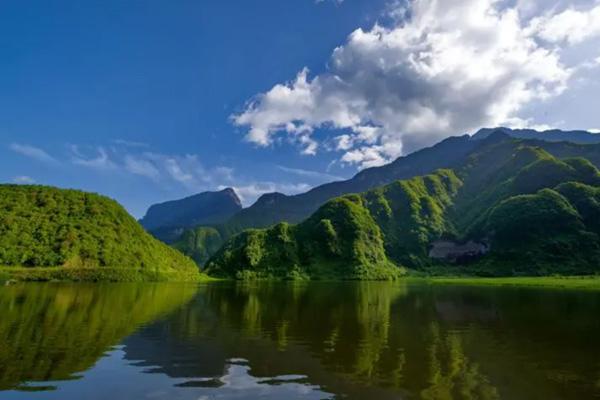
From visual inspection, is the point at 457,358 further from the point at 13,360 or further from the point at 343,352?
the point at 13,360

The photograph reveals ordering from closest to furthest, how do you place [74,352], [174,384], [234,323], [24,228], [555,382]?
[174,384] < [555,382] < [74,352] < [234,323] < [24,228]

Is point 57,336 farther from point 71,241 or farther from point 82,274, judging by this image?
point 71,241

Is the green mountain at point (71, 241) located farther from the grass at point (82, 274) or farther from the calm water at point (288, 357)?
the calm water at point (288, 357)

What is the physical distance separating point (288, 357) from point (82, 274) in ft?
435

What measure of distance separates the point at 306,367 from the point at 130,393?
31.1 ft

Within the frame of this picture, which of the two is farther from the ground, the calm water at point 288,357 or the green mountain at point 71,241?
the green mountain at point 71,241

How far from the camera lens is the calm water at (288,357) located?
19656mm

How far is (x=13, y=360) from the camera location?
76.4ft

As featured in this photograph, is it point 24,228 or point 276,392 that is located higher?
point 24,228

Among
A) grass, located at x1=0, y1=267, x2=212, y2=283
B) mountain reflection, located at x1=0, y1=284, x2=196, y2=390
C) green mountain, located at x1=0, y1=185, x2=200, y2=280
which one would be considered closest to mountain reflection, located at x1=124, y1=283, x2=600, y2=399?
mountain reflection, located at x1=0, y1=284, x2=196, y2=390

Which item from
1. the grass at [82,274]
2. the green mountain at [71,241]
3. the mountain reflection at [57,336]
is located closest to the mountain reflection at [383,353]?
the mountain reflection at [57,336]

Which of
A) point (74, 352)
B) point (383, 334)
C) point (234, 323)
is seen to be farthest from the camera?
point (234, 323)

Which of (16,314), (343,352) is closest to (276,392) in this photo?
(343,352)

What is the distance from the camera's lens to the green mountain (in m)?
144
